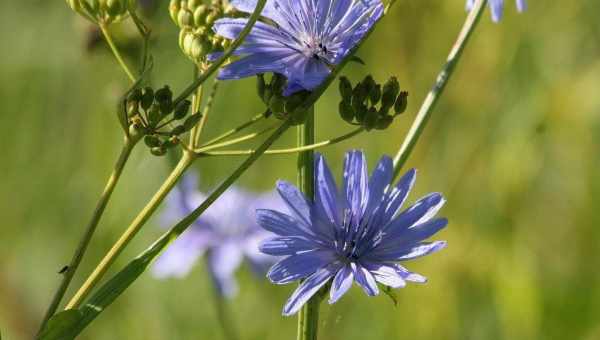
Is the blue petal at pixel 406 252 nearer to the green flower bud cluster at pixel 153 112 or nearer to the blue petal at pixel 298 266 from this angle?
the blue petal at pixel 298 266

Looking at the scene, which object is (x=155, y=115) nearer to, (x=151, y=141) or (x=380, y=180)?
(x=151, y=141)

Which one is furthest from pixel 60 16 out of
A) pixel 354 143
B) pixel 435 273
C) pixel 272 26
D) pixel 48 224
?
pixel 272 26

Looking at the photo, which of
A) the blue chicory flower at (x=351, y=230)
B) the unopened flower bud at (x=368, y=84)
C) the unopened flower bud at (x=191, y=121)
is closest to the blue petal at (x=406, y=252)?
the blue chicory flower at (x=351, y=230)

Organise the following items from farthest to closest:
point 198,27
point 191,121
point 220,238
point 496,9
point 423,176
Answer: point 423,176 → point 220,238 → point 496,9 → point 198,27 → point 191,121

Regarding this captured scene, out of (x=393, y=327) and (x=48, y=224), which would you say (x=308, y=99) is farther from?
(x=48, y=224)

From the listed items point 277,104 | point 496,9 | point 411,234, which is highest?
point 496,9

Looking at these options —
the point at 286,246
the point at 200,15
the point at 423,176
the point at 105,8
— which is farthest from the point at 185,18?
the point at 423,176

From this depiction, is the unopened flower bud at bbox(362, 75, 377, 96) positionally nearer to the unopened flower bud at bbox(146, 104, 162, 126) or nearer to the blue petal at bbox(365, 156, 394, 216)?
the blue petal at bbox(365, 156, 394, 216)
